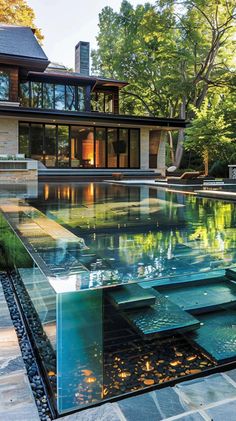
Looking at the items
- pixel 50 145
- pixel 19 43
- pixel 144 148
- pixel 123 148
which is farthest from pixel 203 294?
pixel 19 43

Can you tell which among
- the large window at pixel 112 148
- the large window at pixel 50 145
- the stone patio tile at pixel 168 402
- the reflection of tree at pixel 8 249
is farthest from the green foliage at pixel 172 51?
the stone patio tile at pixel 168 402

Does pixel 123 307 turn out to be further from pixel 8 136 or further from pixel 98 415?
pixel 8 136

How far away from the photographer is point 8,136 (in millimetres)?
16688

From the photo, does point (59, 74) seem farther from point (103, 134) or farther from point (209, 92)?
point (209, 92)

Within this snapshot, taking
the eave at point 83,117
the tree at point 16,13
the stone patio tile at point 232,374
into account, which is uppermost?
the tree at point 16,13

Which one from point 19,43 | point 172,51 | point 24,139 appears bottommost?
point 24,139

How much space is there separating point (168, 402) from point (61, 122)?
17068 mm

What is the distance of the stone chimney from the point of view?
2278 centimetres

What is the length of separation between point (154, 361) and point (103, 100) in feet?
70.5

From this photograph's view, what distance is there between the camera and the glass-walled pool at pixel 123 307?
182 cm

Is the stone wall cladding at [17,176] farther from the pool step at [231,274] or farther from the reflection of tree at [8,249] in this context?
the pool step at [231,274]

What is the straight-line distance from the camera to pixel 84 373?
184 cm

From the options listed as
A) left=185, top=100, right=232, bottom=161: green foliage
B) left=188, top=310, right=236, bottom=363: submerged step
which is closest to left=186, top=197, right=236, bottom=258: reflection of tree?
left=188, top=310, right=236, bottom=363: submerged step

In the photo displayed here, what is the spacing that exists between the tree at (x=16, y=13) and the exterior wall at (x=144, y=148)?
1168 cm
